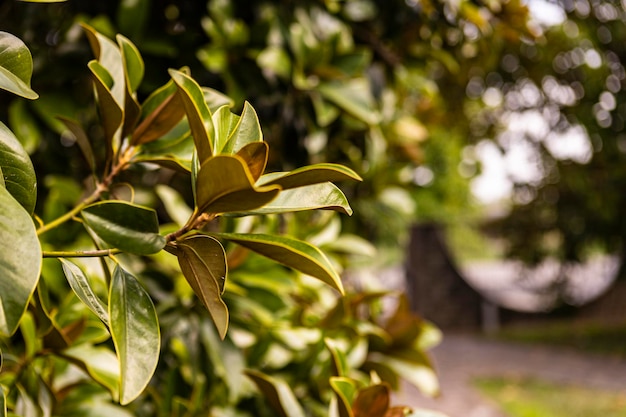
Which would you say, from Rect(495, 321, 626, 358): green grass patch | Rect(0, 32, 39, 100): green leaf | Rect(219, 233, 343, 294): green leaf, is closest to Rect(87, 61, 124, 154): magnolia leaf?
Rect(0, 32, 39, 100): green leaf

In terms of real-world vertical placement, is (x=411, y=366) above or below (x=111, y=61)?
below

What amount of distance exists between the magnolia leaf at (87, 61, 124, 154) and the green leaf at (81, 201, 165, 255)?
0.13m

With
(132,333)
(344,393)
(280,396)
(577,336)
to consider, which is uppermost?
(132,333)

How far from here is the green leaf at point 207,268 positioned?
52 cm

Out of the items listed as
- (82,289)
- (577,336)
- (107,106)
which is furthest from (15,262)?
(577,336)

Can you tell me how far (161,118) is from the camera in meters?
0.72

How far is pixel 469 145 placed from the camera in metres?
6.54

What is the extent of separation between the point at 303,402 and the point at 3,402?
2.21 ft

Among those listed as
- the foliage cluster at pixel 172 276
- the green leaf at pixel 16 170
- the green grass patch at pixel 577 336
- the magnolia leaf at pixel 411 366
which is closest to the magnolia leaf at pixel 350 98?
the foliage cluster at pixel 172 276

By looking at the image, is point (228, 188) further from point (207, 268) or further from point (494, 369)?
point (494, 369)

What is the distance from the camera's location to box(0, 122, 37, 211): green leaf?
489 mm

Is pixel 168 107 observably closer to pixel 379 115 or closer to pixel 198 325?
pixel 198 325

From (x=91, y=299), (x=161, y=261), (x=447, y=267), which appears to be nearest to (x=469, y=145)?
(x=447, y=267)

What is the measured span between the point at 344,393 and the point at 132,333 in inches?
13.1
